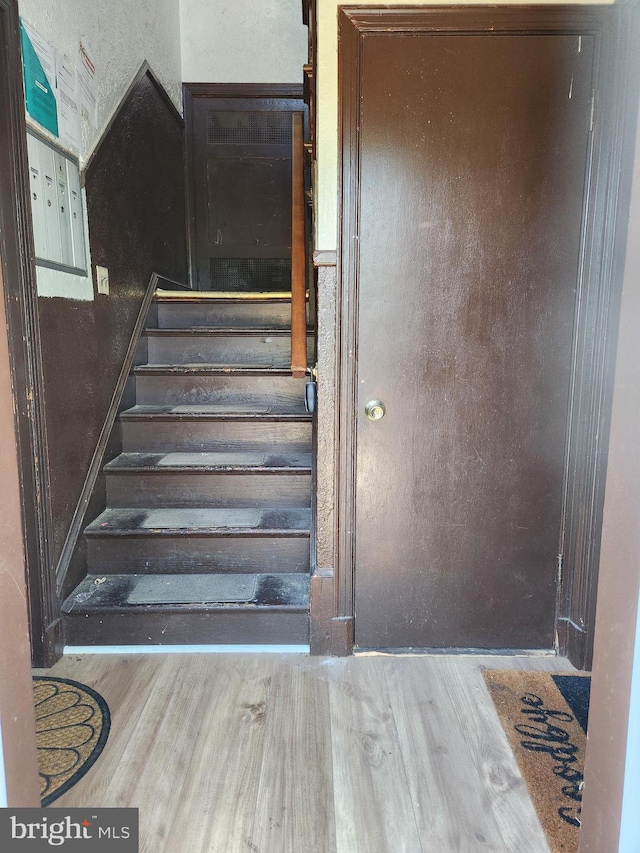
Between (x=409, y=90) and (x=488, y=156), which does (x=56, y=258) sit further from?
(x=488, y=156)

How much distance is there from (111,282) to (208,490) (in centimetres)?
107

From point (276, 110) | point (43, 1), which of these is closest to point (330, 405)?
point (43, 1)

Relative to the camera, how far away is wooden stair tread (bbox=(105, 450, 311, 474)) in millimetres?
2309

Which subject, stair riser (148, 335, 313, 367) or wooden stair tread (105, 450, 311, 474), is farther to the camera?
stair riser (148, 335, 313, 367)

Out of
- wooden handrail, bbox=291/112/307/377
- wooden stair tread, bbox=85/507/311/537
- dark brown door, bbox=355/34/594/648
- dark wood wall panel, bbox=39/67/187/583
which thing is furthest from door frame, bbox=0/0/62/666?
dark brown door, bbox=355/34/594/648

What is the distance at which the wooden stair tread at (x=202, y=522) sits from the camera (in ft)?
6.96

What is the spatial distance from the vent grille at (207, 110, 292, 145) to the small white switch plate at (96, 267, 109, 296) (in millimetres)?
2353

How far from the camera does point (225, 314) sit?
324 centimetres

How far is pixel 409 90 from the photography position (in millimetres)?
1647

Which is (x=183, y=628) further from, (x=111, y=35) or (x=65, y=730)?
(x=111, y=35)

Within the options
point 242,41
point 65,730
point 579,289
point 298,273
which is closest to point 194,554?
point 65,730

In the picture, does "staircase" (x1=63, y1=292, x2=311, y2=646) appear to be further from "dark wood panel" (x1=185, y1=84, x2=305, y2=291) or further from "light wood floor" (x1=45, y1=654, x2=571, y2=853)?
"dark wood panel" (x1=185, y1=84, x2=305, y2=291)

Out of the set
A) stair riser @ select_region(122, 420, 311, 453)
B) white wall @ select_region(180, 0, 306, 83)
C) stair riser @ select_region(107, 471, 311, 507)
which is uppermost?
white wall @ select_region(180, 0, 306, 83)

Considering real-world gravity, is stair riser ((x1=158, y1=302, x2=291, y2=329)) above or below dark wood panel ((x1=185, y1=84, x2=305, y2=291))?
below
